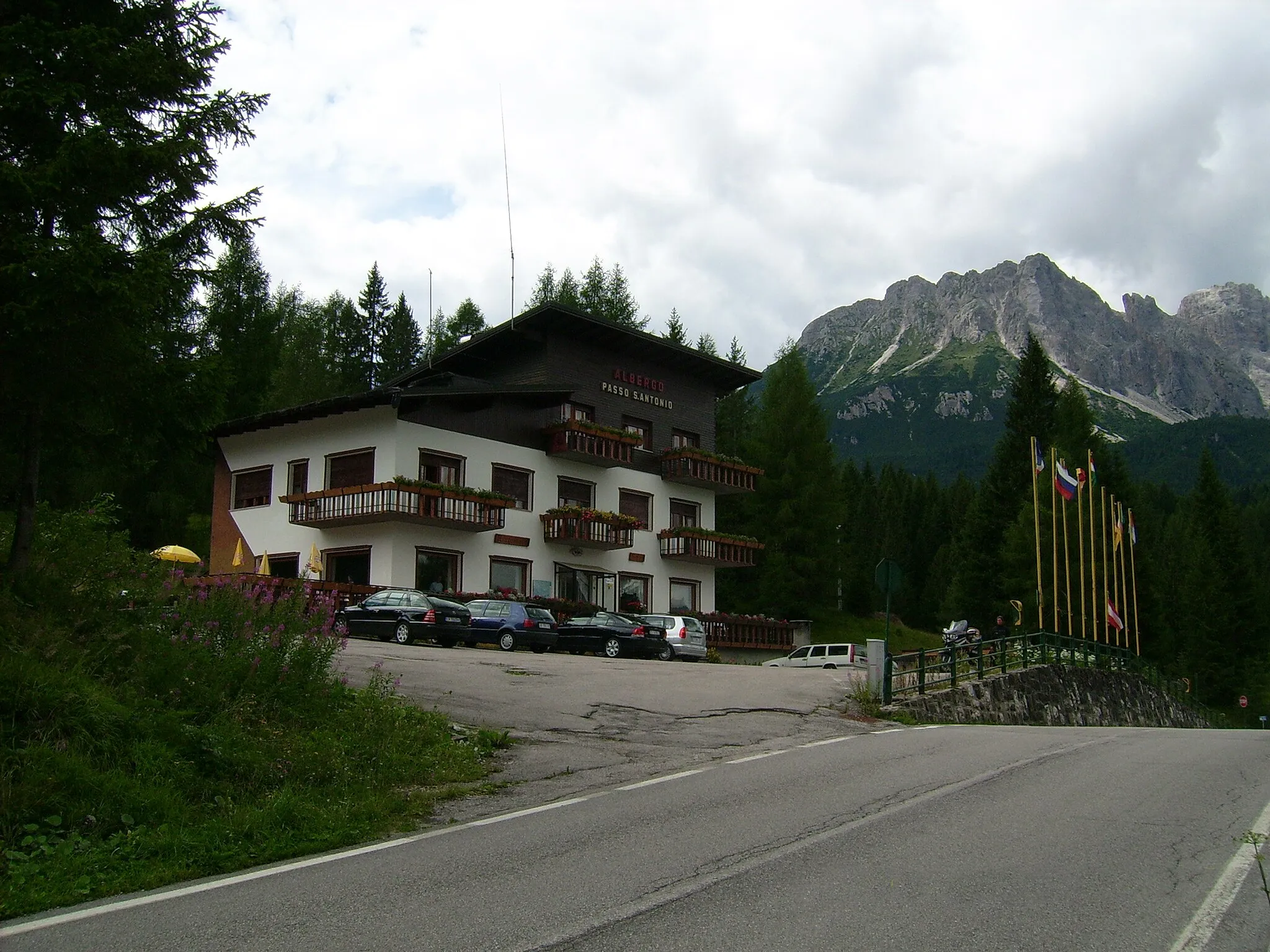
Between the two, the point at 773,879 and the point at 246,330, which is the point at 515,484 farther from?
the point at 773,879

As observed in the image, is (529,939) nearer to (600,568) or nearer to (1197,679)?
(600,568)

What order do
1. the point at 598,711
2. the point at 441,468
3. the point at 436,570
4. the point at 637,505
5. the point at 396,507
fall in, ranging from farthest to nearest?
the point at 637,505 < the point at 441,468 < the point at 436,570 < the point at 396,507 < the point at 598,711

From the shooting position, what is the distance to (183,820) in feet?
27.7

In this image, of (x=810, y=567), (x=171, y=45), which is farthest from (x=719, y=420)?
(x=171, y=45)

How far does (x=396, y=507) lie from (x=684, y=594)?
48.4 feet

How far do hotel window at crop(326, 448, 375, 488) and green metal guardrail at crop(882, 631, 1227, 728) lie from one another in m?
17.7

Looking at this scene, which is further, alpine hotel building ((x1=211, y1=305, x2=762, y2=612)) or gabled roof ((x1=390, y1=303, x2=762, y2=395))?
gabled roof ((x1=390, y1=303, x2=762, y2=395))

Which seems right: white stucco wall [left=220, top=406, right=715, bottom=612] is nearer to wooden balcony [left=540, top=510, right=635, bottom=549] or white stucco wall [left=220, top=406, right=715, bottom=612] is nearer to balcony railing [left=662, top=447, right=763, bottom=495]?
wooden balcony [left=540, top=510, right=635, bottom=549]

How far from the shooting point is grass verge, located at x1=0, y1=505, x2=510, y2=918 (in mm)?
7824

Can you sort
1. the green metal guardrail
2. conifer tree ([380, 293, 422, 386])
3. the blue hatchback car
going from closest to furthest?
the green metal guardrail < the blue hatchback car < conifer tree ([380, 293, 422, 386])

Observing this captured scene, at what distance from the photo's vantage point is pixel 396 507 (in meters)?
34.6

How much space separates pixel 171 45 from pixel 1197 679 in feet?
239

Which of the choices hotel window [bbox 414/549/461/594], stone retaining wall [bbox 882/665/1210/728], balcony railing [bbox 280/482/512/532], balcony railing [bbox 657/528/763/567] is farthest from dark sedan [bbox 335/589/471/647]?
balcony railing [bbox 657/528/763/567]

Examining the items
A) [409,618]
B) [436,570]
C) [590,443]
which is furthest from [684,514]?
[409,618]
